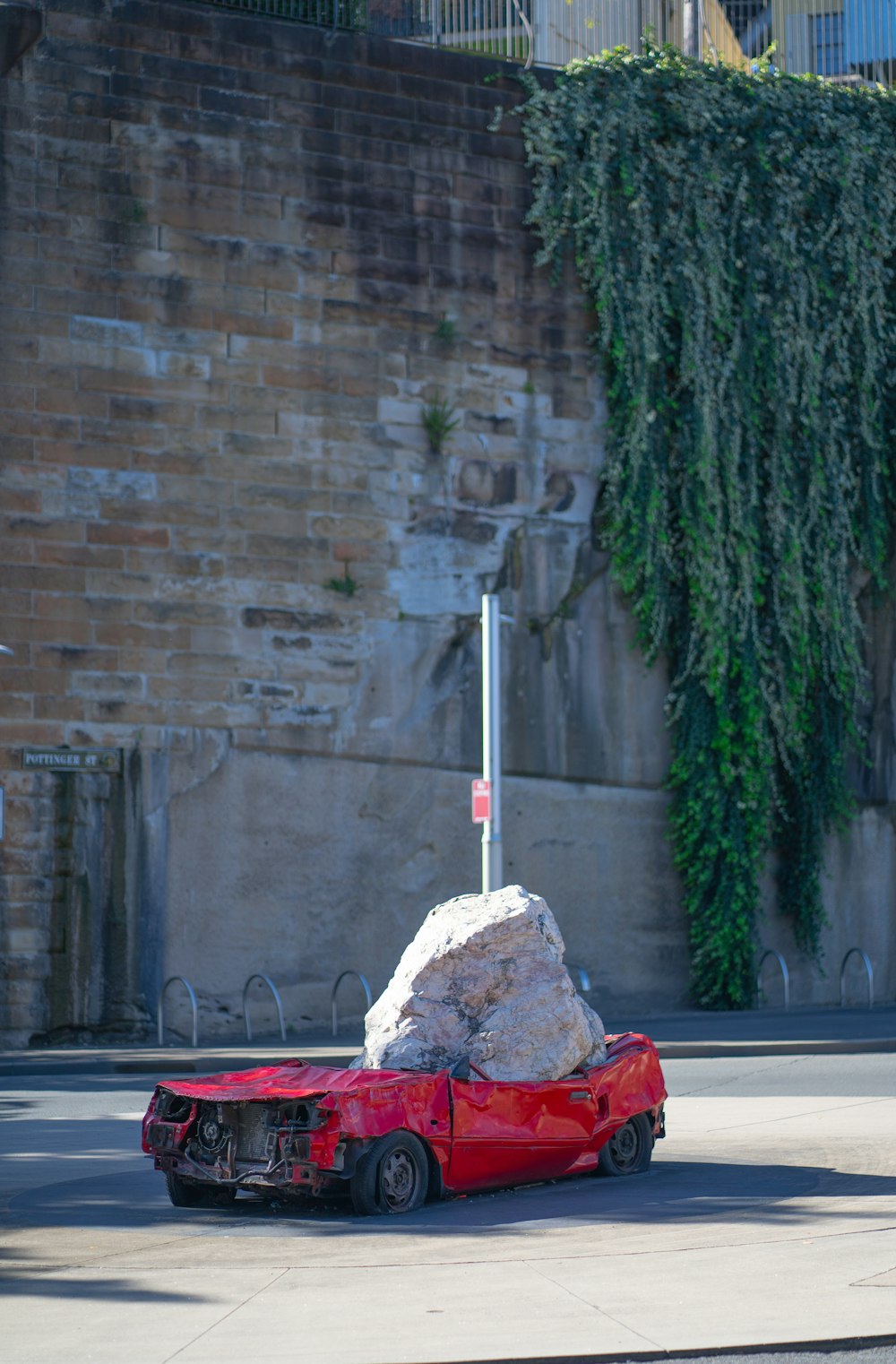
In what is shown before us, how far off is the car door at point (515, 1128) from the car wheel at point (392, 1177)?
0.59 ft

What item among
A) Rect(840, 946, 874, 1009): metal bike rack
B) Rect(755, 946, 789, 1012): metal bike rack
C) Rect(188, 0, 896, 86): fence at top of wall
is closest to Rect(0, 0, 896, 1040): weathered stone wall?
Rect(188, 0, 896, 86): fence at top of wall

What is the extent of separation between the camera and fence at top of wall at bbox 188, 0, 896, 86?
2180cm

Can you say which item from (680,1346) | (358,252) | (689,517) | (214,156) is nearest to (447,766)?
(689,517)

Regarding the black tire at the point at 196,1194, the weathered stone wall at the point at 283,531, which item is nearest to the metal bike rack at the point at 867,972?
the weathered stone wall at the point at 283,531

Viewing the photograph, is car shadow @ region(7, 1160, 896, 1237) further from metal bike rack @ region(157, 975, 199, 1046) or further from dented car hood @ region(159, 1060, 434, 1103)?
metal bike rack @ region(157, 975, 199, 1046)

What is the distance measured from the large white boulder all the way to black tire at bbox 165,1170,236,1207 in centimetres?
103

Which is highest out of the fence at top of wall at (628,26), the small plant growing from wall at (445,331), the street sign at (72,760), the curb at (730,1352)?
the fence at top of wall at (628,26)

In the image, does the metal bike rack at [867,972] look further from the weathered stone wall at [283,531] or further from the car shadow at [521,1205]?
the car shadow at [521,1205]

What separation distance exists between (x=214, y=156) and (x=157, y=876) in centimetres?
810

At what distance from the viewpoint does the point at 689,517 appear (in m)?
22.3

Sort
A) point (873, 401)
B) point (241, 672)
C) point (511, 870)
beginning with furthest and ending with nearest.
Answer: point (873, 401), point (511, 870), point (241, 672)

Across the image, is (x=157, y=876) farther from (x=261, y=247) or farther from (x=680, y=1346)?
(x=680, y=1346)

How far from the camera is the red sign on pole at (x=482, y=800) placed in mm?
19031

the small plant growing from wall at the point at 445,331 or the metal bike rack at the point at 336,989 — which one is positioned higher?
the small plant growing from wall at the point at 445,331
